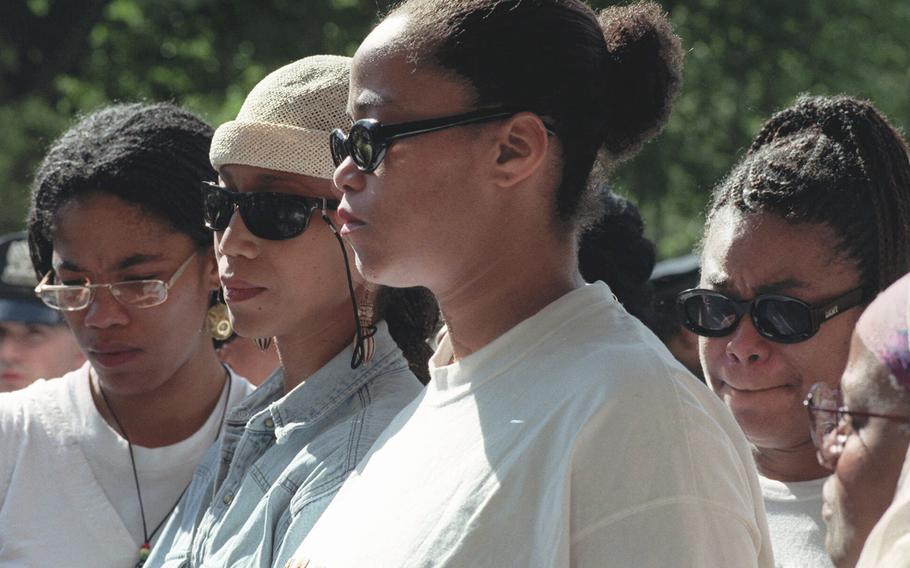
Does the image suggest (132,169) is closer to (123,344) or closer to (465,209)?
(123,344)

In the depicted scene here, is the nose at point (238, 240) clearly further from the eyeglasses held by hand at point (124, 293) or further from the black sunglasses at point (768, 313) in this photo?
the black sunglasses at point (768, 313)

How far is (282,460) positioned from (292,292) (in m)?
0.35

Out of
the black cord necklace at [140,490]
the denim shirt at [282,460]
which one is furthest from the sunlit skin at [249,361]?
the denim shirt at [282,460]

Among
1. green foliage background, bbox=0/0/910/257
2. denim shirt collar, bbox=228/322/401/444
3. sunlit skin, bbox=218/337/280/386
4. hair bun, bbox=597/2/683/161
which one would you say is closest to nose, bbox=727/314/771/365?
hair bun, bbox=597/2/683/161

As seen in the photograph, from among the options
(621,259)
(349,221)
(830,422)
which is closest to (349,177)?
(349,221)

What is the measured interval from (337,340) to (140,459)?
811mm

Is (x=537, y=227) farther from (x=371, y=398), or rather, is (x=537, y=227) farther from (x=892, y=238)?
(x=892, y=238)

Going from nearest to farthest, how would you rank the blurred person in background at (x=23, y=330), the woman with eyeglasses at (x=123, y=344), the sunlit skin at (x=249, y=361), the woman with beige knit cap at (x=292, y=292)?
the woman with beige knit cap at (x=292, y=292) → the woman with eyeglasses at (x=123, y=344) → the sunlit skin at (x=249, y=361) → the blurred person in background at (x=23, y=330)

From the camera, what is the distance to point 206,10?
34.1 feet

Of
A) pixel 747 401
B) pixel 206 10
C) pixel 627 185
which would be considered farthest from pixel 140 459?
pixel 206 10

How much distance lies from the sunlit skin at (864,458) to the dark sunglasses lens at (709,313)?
3.61 ft

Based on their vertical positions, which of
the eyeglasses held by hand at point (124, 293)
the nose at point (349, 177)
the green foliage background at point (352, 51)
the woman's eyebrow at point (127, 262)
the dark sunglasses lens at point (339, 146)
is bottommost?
the green foliage background at point (352, 51)

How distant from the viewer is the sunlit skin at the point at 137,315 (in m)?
3.24

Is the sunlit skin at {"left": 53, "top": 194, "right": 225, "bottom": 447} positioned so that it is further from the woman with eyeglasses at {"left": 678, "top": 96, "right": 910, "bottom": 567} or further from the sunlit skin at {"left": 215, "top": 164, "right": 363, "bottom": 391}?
the woman with eyeglasses at {"left": 678, "top": 96, "right": 910, "bottom": 567}
